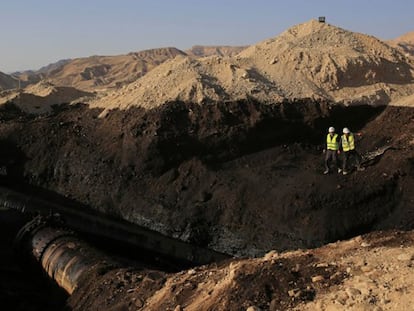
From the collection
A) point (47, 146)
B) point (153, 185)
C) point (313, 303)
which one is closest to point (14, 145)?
point (47, 146)

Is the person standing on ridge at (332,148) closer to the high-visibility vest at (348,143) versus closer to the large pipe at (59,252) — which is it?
the high-visibility vest at (348,143)

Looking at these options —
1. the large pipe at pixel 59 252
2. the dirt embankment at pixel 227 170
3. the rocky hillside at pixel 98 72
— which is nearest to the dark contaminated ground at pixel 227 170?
the dirt embankment at pixel 227 170

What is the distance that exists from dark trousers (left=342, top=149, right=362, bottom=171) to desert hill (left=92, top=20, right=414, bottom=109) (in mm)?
3561

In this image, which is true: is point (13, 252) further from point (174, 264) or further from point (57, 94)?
point (57, 94)

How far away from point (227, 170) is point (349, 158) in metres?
3.76

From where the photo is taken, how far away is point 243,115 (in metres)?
17.0

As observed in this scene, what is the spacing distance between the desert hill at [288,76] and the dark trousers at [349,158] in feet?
11.7

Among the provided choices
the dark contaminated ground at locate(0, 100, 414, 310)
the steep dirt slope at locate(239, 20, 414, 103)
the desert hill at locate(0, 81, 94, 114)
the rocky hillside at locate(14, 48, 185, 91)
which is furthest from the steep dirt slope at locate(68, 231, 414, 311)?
the rocky hillside at locate(14, 48, 185, 91)

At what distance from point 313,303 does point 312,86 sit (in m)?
14.1

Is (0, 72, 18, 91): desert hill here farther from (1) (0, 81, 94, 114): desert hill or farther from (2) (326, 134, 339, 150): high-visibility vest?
(2) (326, 134, 339, 150): high-visibility vest

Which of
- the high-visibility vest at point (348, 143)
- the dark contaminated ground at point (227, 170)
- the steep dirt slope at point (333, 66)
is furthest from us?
the steep dirt slope at point (333, 66)

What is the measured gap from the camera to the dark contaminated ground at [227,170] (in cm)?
1320

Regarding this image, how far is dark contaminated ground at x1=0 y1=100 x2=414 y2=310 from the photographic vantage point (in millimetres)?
13195

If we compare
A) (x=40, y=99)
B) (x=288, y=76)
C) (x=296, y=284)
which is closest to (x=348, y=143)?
(x=288, y=76)
